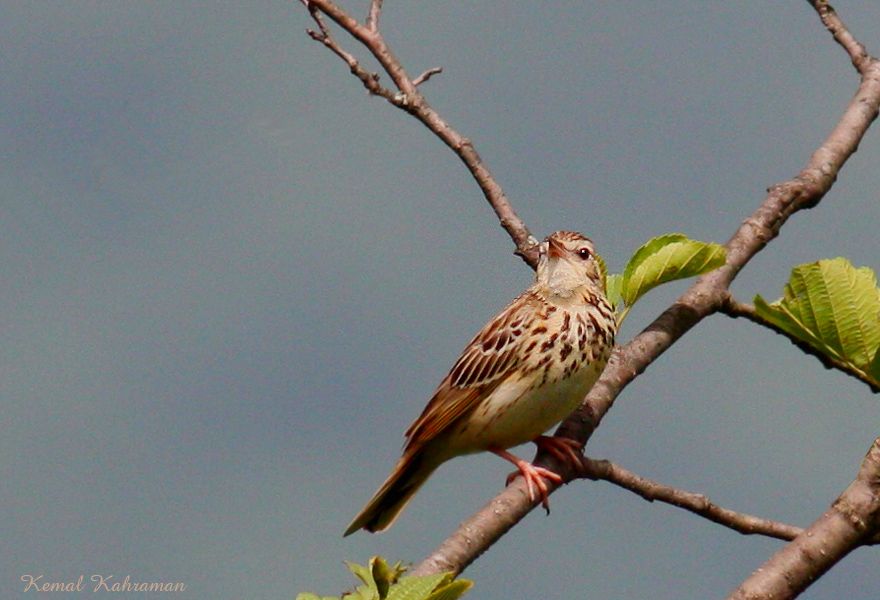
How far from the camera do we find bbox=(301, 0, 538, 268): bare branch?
310 inches

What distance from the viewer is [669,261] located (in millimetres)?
7121

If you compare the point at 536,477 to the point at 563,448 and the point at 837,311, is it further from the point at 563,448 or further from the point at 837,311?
the point at 837,311

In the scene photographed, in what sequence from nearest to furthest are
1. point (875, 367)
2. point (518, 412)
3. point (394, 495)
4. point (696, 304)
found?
1. point (875, 367)
2. point (696, 304)
3. point (518, 412)
4. point (394, 495)

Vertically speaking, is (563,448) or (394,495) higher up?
(394,495)

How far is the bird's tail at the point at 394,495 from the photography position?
8242 mm

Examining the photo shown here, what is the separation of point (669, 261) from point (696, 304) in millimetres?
583

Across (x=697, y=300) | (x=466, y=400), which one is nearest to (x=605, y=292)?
(x=697, y=300)

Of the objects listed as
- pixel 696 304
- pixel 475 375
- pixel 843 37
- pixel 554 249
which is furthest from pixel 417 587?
pixel 843 37

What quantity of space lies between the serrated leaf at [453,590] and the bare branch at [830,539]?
49.1 inches

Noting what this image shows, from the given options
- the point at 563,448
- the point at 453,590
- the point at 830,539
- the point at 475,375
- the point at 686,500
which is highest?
the point at 475,375

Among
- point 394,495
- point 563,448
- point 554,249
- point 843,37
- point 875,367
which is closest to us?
point 875,367

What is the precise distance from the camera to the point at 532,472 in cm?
657

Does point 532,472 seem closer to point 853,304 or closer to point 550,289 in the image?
point 853,304

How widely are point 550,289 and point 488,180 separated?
46.8 inches
